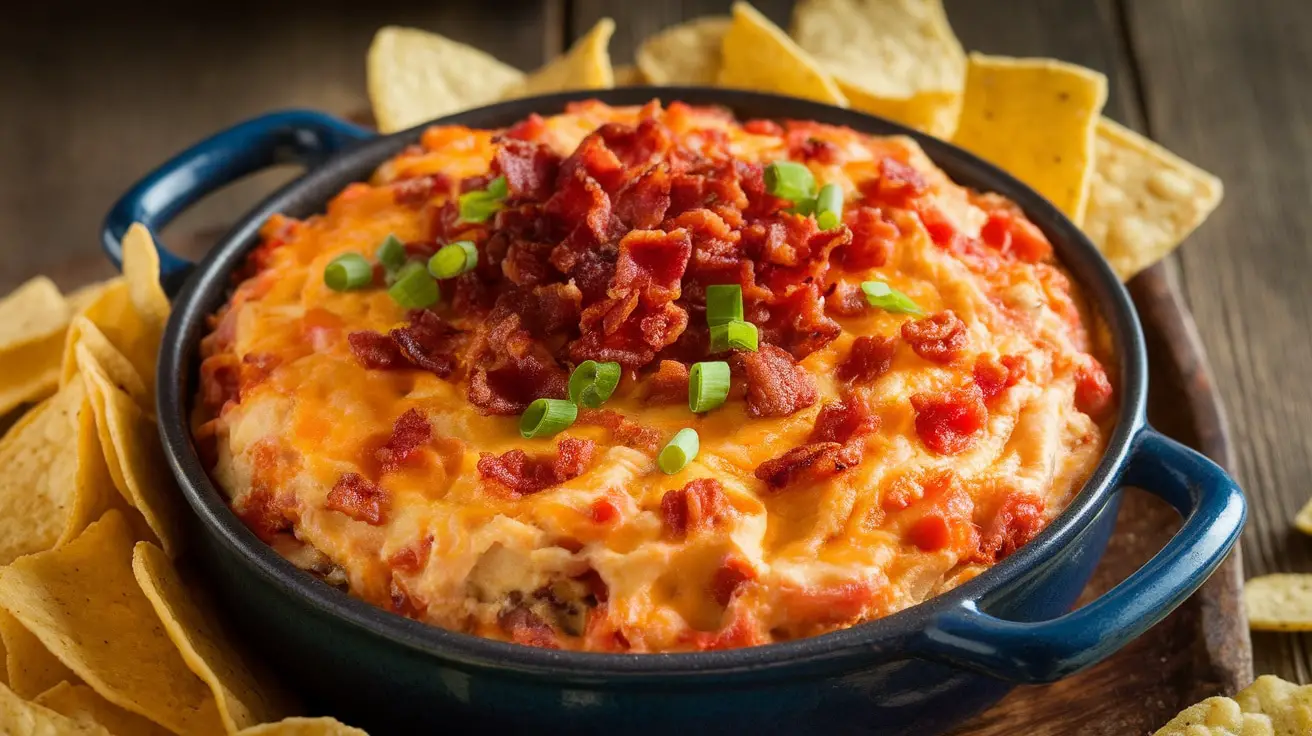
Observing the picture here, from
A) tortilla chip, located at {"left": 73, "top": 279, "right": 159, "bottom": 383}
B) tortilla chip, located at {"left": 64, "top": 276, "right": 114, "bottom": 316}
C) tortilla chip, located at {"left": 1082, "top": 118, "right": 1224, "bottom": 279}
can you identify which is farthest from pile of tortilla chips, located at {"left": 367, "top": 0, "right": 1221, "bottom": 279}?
tortilla chip, located at {"left": 73, "top": 279, "right": 159, "bottom": 383}

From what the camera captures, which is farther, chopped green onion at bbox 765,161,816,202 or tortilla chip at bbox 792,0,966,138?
tortilla chip at bbox 792,0,966,138

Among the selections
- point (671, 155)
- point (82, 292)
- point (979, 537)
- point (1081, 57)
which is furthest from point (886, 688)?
point (1081, 57)

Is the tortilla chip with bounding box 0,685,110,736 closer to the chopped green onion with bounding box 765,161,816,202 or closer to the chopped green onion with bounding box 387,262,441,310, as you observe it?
the chopped green onion with bounding box 387,262,441,310

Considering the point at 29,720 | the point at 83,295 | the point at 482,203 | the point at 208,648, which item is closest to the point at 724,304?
the point at 482,203

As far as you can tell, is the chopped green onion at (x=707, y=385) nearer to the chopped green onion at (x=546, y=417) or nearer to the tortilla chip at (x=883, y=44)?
the chopped green onion at (x=546, y=417)

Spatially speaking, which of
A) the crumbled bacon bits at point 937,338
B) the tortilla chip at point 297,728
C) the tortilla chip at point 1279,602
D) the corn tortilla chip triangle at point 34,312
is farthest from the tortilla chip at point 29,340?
the tortilla chip at point 1279,602

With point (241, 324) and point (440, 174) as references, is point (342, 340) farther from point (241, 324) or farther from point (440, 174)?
point (440, 174)
